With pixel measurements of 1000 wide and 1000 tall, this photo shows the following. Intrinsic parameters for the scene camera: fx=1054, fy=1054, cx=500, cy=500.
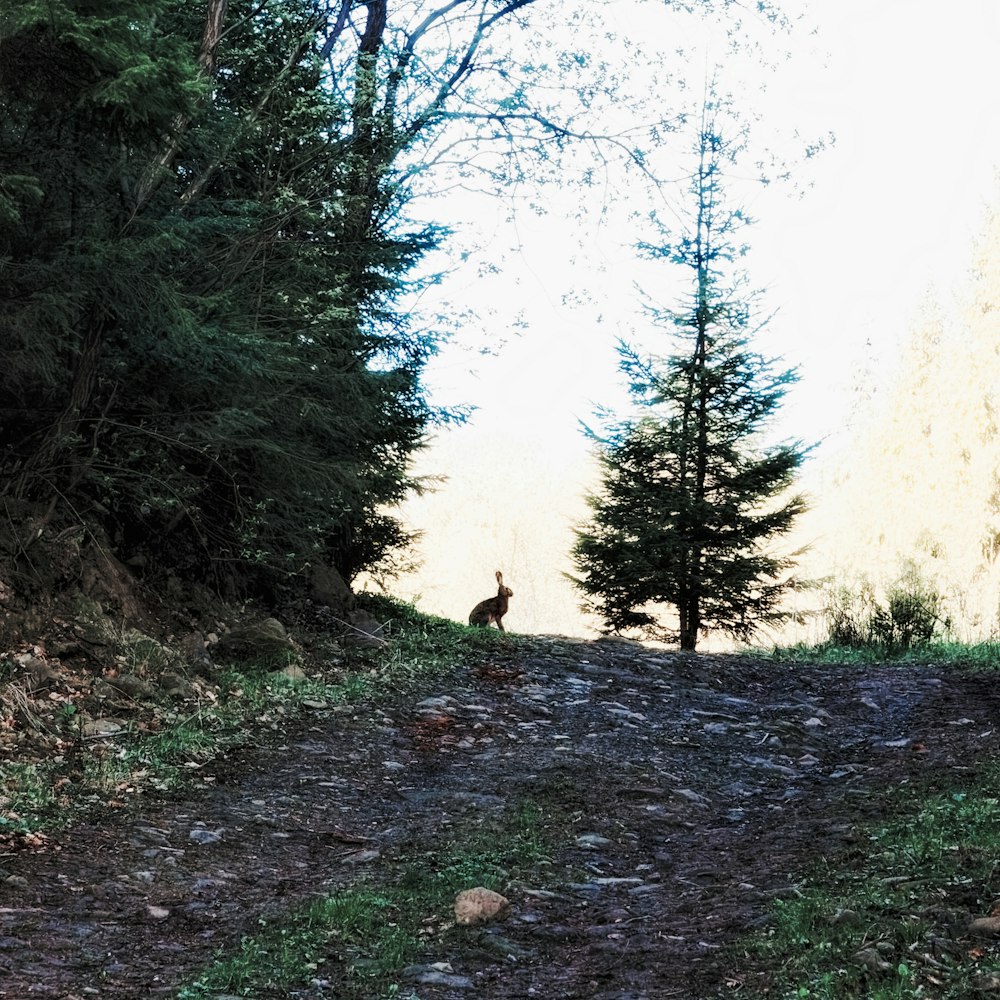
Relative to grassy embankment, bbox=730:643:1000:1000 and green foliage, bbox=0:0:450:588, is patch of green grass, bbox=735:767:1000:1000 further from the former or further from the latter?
green foliage, bbox=0:0:450:588

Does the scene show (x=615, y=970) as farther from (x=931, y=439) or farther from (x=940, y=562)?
(x=931, y=439)

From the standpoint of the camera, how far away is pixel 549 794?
6.25 meters

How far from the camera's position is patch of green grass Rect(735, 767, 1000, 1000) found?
10.6ft

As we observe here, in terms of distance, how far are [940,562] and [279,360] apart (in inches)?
764

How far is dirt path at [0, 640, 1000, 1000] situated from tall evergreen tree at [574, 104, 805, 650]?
13.9 ft

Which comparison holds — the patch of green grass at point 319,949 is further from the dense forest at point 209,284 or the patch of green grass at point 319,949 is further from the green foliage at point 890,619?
the green foliage at point 890,619

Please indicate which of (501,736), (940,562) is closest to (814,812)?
(501,736)

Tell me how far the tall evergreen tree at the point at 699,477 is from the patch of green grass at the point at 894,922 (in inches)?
367

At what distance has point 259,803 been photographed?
231 inches

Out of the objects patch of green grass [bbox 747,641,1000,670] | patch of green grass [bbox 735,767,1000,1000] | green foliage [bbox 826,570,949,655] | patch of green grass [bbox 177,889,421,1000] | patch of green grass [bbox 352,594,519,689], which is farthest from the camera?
green foliage [bbox 826,570,949,655]

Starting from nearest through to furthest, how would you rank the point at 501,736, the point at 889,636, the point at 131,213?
the point at 131,213, the point at 501,736, the point at 889,636

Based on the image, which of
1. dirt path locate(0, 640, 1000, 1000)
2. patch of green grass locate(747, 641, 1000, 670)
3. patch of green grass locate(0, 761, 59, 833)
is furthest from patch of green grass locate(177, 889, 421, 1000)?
patch of green grass locate(747, 641, 1000, 670)

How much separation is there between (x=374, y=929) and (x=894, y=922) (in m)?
1.92

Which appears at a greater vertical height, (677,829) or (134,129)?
(134,129)
